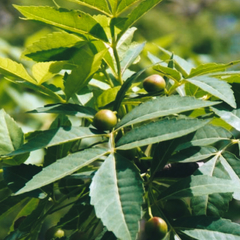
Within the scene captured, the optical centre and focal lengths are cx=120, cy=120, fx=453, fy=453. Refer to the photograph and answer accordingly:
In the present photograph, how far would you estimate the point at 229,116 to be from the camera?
0.82 meters

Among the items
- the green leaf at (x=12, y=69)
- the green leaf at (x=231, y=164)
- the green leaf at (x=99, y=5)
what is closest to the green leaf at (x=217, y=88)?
the green leaf at (x=231, y=164)

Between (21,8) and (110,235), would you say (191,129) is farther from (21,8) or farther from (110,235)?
(21,8)

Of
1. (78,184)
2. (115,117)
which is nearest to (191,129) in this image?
(115,117)

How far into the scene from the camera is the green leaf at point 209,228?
702 millimetres

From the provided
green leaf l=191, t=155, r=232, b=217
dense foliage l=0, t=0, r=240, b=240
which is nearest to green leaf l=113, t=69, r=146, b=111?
dense foliage l=0, t=0, r=240, b=240

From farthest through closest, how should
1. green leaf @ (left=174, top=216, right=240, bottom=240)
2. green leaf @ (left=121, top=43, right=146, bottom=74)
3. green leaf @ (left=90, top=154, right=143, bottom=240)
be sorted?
green leaf @ (left=121, top=43, right=146, bottom=74) → green leaf @ (left=174, top=216, right=240, bottom=240) → green leaf @ (left=90, top=154, right=143, bottom=240)

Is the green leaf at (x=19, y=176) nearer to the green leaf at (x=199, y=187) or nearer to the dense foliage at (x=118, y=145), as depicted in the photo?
the dense foliage at (x=118, y=145)

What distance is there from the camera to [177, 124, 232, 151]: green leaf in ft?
2.60

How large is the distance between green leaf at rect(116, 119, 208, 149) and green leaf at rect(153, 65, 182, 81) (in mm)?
186

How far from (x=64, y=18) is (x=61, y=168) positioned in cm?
28

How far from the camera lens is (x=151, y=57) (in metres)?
1.11

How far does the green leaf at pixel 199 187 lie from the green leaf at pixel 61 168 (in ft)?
0.45

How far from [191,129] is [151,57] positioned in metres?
0.49

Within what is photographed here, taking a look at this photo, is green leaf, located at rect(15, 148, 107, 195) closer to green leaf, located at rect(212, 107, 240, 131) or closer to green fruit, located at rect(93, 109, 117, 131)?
green fruit, located at rect(93, 109, 117, 131)
